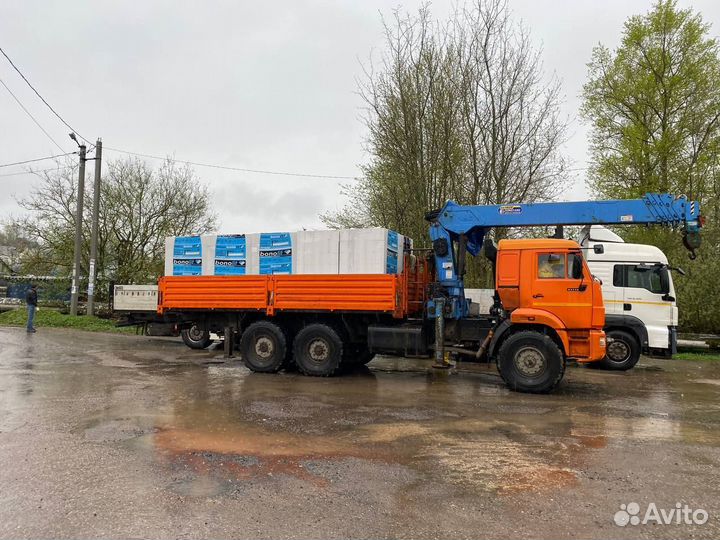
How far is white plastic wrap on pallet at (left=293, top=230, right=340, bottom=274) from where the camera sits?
10484 millimetres

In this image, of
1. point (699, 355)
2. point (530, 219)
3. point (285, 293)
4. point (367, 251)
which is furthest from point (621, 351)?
point (285, 293)

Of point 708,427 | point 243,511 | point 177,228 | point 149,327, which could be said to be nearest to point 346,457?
point 243,511

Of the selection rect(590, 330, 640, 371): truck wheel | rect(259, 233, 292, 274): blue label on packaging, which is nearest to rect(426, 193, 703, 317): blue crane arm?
rect(259, 233, 292, 274): blue label on packaging

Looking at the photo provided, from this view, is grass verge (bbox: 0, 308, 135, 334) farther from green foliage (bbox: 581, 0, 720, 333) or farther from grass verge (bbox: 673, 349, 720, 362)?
green foliage (bbox: 581, 0, 720, 333)

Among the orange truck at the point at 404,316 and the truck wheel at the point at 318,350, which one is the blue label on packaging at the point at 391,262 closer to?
the orange truck at the point at 404,316

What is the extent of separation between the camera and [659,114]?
21.8 metres

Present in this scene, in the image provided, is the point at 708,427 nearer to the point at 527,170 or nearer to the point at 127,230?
the point at 527,170

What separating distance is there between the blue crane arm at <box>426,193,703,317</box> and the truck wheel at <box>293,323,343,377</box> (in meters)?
2.43

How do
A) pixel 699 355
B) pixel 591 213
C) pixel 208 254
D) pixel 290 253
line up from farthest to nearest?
1. pixel 699 355
2. pixel 208 254
3. pixel 290 253
4. pixel 591 213

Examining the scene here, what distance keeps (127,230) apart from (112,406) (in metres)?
20.2

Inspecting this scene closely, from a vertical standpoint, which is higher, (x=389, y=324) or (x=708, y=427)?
(x=389, y=324)

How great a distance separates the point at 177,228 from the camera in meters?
26.7

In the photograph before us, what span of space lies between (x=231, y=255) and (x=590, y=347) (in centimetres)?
734

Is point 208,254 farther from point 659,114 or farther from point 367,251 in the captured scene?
point 659,114
